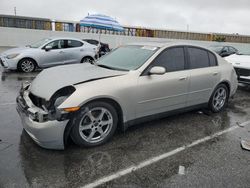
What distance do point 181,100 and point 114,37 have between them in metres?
19.4

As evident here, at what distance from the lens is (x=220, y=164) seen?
127 inches

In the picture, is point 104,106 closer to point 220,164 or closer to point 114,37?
point 220,164

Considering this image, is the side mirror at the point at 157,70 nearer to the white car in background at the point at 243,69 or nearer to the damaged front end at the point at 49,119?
the damaged front end at the point at 49,119

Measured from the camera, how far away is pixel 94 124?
3.52 m

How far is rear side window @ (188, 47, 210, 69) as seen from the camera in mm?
4719

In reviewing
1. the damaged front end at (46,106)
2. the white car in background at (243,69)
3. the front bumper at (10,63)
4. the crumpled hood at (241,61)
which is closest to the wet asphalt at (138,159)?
the damaged front end at (46,106)

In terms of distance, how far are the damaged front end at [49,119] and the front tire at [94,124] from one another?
0.67 feet

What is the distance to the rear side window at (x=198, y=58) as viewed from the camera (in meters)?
4.72

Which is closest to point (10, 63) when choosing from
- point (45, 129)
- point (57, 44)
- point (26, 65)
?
point (26, 65)

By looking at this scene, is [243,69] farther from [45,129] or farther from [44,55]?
[44,55]

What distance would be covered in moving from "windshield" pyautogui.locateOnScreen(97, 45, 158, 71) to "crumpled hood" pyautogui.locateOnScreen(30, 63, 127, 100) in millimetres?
270

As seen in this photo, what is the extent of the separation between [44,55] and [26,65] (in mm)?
787

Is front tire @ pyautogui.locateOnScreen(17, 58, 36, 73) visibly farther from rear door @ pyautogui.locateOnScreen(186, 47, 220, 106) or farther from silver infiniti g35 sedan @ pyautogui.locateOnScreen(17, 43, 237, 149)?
rear door @ pyautogui.locateOnScreen(186, 47, 220, 106)

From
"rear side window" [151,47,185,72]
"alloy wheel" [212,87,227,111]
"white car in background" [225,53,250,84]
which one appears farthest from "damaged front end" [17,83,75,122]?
"white car in background" [225,53,250,84]
